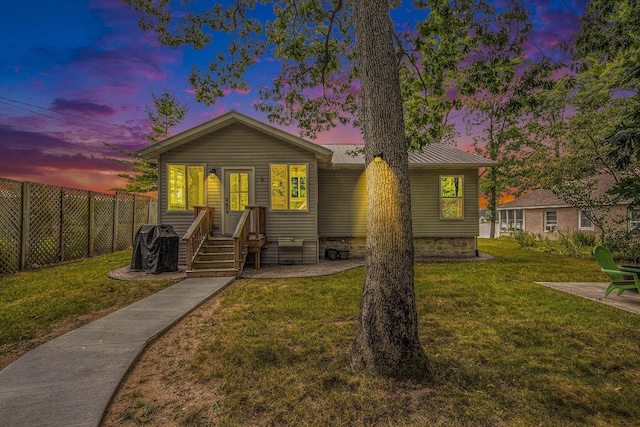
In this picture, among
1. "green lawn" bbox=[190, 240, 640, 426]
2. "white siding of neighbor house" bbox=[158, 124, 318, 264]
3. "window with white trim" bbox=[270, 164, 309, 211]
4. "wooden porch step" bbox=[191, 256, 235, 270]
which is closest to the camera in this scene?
"green lawn" bbox=[190, 240, 640, 426]

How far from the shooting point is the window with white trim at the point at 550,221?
16.4m

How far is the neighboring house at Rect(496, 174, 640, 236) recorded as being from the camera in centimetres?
1374

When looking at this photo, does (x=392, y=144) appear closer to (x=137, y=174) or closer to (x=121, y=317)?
(x=121, y=317)

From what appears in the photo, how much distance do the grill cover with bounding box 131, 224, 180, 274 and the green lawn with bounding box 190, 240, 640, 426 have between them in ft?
11.5

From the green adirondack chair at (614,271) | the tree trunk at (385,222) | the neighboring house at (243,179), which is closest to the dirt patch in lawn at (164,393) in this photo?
the tree trunk at (385,222)

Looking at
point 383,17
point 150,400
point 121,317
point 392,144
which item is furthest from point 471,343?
point 121,317

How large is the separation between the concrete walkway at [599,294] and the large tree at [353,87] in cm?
499

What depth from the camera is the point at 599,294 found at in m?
5.58

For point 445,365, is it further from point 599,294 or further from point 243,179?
point 243,179

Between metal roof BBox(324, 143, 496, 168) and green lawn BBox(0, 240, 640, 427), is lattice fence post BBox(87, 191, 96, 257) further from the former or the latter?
metal roof BBox(324, 143, 496, 168)

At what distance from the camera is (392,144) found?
105 inches

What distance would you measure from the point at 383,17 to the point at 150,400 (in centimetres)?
414

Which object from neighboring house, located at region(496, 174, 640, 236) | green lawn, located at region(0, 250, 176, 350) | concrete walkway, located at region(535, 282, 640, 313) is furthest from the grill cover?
neighboring house, located at region(496, 174, 640, 236)

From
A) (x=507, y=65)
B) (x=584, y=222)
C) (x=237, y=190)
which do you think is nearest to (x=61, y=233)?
(x=237, y=190)
